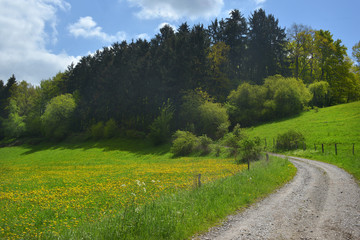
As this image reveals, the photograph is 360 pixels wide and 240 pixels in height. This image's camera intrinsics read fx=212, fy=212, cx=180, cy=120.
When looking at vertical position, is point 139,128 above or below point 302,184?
above

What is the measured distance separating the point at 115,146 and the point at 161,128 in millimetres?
13729

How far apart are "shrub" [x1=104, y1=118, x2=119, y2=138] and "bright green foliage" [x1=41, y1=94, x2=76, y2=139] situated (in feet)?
54.9

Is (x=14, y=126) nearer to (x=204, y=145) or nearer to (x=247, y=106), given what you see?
(x=204, y=145)

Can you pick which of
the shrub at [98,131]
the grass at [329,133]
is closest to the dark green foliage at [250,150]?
the grass at [329,133]

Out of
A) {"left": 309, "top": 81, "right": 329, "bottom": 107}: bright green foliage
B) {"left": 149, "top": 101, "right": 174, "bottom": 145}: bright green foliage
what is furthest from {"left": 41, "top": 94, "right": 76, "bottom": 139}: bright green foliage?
{"left": 309, "top": 81, "right": 329, "bottom": 107}: bright green foliage

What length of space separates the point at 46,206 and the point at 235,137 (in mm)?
27573

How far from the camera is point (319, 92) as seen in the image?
6209 cm

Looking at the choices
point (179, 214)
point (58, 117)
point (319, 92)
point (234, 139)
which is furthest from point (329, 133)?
point (58, 117)

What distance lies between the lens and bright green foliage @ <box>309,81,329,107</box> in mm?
61781

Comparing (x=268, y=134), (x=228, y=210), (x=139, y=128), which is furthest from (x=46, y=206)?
(x=139, y=128)

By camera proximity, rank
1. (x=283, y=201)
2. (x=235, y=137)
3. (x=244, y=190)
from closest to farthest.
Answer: (x=283, y=201)
(x=244, y=190)
(x=235, y=137)

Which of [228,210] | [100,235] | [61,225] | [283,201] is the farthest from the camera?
[283,201]

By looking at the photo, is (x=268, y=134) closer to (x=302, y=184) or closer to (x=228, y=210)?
(x=302, y=184)

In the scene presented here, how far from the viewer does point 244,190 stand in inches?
460
